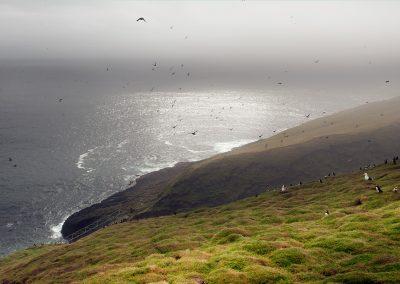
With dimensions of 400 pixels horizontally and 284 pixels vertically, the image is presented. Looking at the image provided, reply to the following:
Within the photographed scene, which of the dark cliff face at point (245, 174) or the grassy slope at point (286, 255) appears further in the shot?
the dark cliff face at point (245, 174)

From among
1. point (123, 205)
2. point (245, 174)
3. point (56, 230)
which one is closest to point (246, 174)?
point (245, 174)

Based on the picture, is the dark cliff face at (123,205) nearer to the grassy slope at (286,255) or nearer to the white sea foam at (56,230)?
the white sea foam at (56,230)

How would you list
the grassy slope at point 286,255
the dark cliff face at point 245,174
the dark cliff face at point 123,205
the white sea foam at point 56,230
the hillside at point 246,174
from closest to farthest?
the grassy slope at point 286,255
the white sea foam at point 56,230
the dark cliff face at point 245,174
the hillside at point 246,174
the dark cliff face at point 123,205

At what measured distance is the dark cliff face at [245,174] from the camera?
5492 inches

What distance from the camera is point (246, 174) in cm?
15000

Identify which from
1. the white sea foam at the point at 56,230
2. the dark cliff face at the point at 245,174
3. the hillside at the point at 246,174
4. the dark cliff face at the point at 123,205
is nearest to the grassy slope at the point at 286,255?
the white sea foam at the point at 56,230

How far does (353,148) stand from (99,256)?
12287 centimetres

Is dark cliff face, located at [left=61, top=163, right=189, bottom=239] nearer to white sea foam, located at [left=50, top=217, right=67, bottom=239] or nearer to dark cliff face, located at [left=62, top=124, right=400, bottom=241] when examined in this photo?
dark cliff face, located at [left=62, top=124, right=400, bottom=241]

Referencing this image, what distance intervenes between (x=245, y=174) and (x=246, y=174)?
38cm

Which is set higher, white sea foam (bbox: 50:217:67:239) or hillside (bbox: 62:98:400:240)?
hillside (bbox: 62:98:400:240)

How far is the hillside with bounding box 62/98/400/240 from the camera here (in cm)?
13962

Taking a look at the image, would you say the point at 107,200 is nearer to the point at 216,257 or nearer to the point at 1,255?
the point at 1,255

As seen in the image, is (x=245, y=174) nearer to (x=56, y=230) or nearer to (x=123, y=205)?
(x=123, y=205)

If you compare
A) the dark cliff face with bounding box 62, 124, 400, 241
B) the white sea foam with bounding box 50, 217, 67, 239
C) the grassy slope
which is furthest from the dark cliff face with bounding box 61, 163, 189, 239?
the grassy slope
